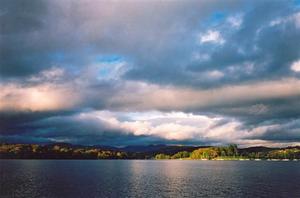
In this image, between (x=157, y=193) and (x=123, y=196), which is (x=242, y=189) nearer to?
(x=157, y=193)

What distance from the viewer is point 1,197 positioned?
97.8 m

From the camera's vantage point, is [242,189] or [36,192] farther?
[242,189]

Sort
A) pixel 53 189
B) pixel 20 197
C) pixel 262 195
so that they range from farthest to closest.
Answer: pixel 53 189
pixel 262 195
pixel 20 197

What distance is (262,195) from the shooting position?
10569cm

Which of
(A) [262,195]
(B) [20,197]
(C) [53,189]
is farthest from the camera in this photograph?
(C) [53,189]

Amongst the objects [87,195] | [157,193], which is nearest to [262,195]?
[157,193]

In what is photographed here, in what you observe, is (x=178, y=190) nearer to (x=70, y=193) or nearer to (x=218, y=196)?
(x=218, y=196)

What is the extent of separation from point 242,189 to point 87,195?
52533 millimetres

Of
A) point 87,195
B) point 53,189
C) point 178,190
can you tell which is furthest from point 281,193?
point 53,189

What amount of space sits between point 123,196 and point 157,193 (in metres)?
12.4

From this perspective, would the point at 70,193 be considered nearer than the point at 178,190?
Yes

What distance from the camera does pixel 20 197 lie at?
97500 millimetres

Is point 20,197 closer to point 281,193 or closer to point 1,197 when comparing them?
point 1,197

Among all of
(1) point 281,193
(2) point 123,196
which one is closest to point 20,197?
(2) point 123,196
